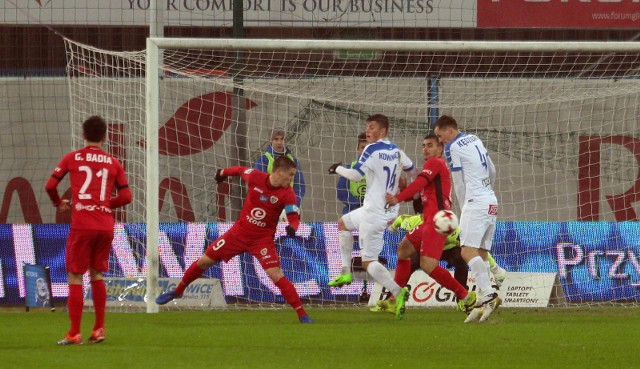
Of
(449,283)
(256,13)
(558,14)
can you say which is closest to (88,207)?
(449,283)

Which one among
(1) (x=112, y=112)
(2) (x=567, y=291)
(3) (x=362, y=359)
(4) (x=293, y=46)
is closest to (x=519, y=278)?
(2) (x=567, y=291)

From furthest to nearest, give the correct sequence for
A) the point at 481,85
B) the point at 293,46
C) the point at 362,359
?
the point at 481,85, the point at 293,46, the point at 362,359

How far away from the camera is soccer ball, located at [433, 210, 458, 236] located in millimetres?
12648

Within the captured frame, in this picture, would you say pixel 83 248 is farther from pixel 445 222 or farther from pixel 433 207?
pixel 433 207

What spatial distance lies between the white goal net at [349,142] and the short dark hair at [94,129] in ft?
17.3

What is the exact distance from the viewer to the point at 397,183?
45.4 feet

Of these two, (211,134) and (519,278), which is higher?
(211,134)

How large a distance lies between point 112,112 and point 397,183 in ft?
14.0

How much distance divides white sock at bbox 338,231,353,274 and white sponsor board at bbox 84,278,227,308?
1.99m

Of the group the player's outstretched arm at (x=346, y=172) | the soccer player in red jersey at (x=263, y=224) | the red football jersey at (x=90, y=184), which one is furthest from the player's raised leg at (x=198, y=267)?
the red football jersey at (x=90, y=184)

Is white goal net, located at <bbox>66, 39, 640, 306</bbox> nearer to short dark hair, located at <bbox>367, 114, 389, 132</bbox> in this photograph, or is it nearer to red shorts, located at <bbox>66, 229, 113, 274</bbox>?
short dark hair, located at <bbox>367, 114, 389, 132</bbox>

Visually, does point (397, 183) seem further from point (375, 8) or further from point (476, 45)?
point (375, 8)

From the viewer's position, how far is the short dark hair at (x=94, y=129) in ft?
34.6

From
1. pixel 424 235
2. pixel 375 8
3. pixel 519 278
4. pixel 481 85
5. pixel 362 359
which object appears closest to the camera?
pixel 362 359
